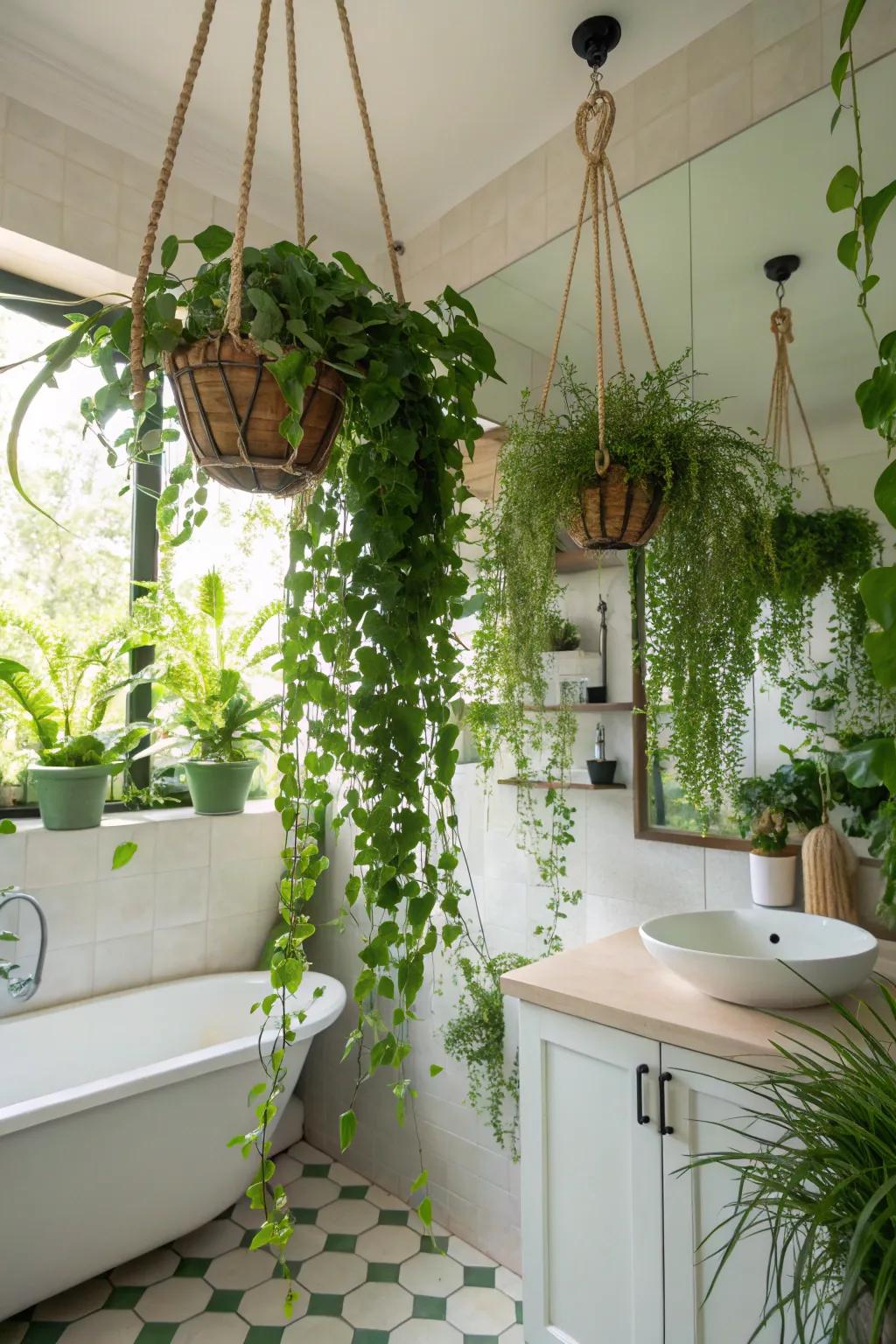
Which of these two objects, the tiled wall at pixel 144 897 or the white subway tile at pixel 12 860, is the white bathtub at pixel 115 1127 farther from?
the white subway tile at pixel 12 860

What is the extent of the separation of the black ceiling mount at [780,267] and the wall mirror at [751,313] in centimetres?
1

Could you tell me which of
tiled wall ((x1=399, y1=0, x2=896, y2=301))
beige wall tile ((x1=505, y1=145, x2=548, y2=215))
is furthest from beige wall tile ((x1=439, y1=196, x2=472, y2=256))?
beige wall tile ((x1=505, y1=145, x2=548, y2=215))

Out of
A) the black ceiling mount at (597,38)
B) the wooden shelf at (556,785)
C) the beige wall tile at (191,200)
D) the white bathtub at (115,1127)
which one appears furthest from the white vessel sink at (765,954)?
the beige wall tile at (191,200)

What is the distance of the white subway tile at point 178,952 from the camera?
2.62 meters

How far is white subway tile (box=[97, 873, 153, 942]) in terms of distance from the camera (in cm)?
249

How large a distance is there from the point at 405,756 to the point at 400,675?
10cm

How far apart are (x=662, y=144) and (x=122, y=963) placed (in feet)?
8.62

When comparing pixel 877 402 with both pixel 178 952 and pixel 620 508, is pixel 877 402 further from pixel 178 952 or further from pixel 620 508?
pixel 178 952

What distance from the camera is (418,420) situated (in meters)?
1.08

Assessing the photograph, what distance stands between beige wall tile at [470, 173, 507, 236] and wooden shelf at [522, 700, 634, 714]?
137 centimetres

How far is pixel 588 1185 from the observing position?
4.98 feet

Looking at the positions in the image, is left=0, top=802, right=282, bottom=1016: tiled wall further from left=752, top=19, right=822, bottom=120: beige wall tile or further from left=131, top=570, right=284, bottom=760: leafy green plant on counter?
left=752, top=19, right=822, bottom=120: beige wall tile

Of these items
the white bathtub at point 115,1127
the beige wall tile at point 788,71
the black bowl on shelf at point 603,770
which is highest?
the beige wall tile at point 788,71

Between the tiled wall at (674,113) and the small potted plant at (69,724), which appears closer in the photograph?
the tiled wall at (674,113)
